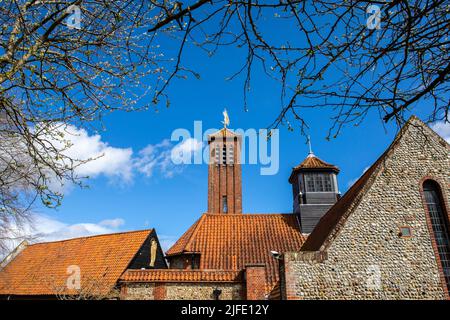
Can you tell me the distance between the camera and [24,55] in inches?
179

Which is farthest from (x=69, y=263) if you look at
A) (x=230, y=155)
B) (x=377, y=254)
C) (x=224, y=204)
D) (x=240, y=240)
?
(x=377, y=254)

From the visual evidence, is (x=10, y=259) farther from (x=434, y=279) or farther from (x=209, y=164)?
(x=434, y=279)

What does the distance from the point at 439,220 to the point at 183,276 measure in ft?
35.1

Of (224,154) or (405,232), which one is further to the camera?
(224,154)

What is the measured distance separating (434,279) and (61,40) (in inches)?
484

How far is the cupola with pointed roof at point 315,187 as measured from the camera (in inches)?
921

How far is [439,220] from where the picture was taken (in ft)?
39.6

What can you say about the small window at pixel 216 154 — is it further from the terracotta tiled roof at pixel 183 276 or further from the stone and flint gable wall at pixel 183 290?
the stone and flint gable wall at pixel 183 290

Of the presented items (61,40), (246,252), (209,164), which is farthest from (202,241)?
(61,40)

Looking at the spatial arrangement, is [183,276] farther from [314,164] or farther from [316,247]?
[314,164]

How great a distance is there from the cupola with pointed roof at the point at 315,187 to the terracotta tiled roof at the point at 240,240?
137 cm

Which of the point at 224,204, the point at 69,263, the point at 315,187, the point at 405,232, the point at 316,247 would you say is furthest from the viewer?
the point at 224,204

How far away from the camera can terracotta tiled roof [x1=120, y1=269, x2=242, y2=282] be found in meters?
15.4
